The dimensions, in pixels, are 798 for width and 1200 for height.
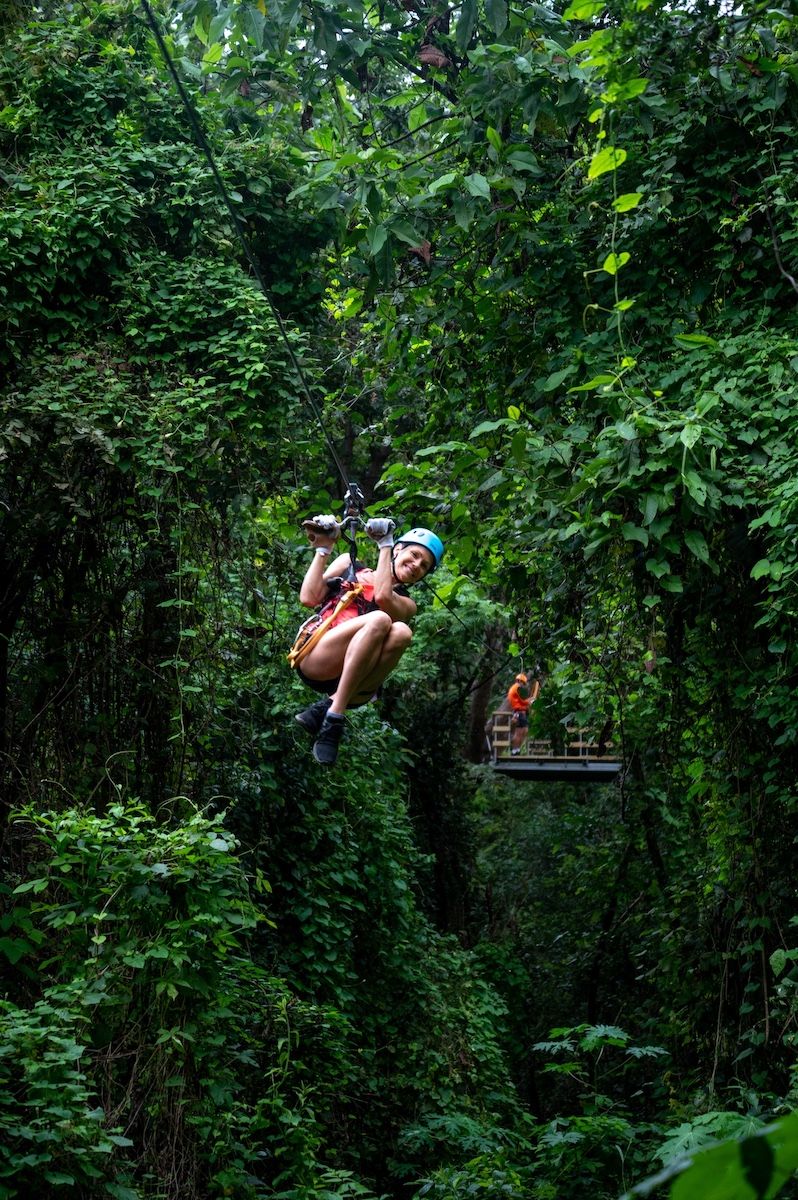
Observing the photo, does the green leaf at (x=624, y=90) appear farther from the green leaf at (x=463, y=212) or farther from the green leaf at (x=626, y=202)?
the green leaf at (x=463, y=212)

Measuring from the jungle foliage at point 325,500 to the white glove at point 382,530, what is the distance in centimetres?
77

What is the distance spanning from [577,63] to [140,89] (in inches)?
88.2

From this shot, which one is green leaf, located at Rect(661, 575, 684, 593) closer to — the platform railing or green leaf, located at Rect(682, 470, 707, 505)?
green leaf, located at Rect(682, 470, 707, 505)

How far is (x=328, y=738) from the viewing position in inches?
175

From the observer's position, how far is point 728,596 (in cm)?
536

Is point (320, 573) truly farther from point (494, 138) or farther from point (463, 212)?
point (494, 138)

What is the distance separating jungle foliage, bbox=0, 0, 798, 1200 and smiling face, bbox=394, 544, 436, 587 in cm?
70

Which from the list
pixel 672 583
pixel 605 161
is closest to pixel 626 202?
pixel 605 161

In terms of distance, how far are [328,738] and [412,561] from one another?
26.3 inches

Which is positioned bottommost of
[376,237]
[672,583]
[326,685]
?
[326,685]

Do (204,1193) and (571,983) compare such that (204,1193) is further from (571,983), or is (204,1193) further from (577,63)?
(571,983)

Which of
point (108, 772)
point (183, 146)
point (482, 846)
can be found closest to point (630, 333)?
point (183, 146)

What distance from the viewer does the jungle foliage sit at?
4.59 m

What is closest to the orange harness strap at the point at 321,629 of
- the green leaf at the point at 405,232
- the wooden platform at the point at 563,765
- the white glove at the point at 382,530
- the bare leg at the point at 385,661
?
the bare leg at the point at 385,661
